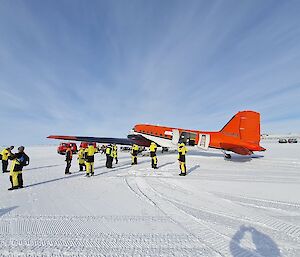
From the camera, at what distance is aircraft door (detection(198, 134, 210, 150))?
15.9 metres

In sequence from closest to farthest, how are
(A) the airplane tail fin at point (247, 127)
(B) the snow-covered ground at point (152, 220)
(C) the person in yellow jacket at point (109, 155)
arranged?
(B) the snow-covered ground at point (152, 220) → (C) the person in yellow jacket at point (109, 155) → (A) the airplane tail fin at point (247, 127)

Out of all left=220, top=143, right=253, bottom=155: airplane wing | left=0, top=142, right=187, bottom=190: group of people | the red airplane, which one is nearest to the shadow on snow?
left=0, top=142, right=187, bottom=190: group of people

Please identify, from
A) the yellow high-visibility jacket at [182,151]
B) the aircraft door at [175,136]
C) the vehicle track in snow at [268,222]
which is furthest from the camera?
the aircraft door at [175,136]

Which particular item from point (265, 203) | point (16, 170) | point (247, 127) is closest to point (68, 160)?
point (16, 170)

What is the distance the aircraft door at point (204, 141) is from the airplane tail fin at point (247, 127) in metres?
2.08

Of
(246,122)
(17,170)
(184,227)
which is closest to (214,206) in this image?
(184,227)

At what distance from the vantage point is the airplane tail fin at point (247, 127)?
576 inches

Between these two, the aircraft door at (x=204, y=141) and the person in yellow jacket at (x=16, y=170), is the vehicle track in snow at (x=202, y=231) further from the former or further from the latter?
the aircraft door at (x=204, y=141)

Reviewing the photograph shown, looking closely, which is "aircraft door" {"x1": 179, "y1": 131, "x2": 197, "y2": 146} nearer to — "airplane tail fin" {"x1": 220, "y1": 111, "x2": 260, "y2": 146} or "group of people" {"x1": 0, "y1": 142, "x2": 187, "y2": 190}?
"airplane tail fin" {"x1": 220, "y1": 111, "x2": 260, "y2": 146}

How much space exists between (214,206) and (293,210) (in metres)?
1.89

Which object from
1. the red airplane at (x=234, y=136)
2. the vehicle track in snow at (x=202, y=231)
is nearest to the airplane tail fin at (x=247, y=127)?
the red airplane at (x=234, y=136)

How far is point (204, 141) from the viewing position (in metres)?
16.0

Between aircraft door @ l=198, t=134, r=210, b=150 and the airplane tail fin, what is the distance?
2.08 metres

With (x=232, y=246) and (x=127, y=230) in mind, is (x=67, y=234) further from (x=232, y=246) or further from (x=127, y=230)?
(x=232, y=246)
